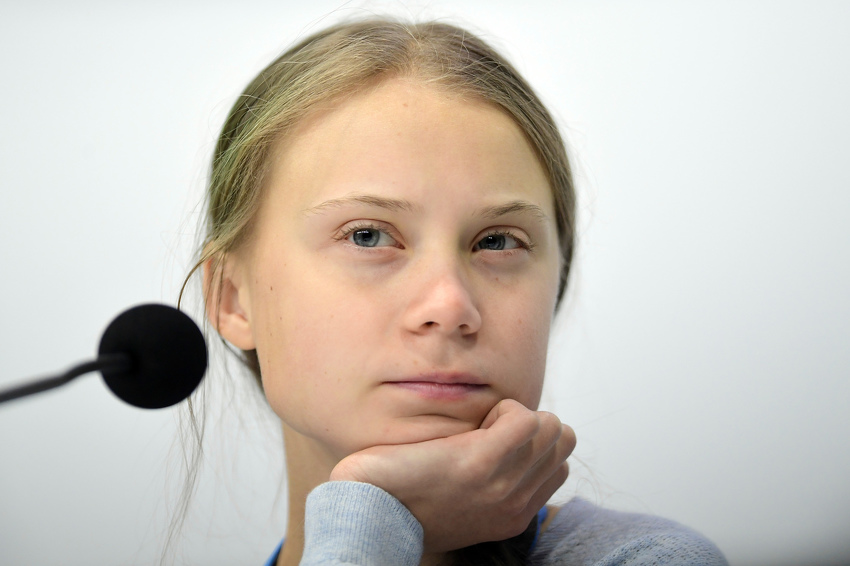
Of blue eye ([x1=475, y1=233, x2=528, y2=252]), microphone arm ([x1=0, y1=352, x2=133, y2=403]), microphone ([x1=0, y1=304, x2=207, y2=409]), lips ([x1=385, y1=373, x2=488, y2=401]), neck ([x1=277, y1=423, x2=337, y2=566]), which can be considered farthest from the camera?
neck ([x1=277, y1=423, x2=337, y2=566])

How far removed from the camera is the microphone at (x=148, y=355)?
0.74m

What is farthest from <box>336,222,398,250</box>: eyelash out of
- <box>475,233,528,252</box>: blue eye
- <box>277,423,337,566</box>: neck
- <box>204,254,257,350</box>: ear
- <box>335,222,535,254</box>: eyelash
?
<box>277,423,337,566</box>: neck

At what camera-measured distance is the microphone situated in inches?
29.0

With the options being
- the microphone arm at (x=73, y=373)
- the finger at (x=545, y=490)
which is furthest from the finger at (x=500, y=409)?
the microphone arm at (x=73, y=373)

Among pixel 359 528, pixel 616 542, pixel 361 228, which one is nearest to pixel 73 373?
pixel 359 528

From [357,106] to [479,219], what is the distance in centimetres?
23

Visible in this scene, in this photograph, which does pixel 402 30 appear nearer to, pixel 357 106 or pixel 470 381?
pixel 357 106

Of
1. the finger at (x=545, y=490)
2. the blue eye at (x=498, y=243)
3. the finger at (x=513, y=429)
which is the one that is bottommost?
the finger at (x=545, y=490)

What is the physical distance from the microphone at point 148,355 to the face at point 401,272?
0.32 m

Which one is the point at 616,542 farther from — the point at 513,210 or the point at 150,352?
the point at 150,352

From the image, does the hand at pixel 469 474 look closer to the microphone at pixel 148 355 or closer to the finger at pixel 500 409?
the finger at pixel 500 409

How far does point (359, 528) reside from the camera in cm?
95

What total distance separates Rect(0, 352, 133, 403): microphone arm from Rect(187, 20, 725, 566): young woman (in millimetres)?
336

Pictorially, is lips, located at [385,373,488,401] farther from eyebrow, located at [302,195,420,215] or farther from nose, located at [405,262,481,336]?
eyebrow, located at [302,195,420,215]
